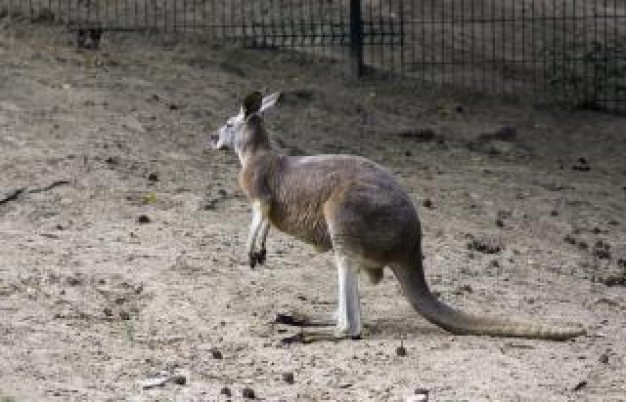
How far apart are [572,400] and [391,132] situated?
522 cm

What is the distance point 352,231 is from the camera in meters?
6.63

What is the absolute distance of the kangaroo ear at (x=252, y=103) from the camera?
7392mm

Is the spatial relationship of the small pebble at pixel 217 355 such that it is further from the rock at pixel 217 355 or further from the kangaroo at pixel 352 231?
the kangaroo at pixel 352 231

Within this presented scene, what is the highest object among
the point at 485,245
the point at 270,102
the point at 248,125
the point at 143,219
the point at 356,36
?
the point at 270,102

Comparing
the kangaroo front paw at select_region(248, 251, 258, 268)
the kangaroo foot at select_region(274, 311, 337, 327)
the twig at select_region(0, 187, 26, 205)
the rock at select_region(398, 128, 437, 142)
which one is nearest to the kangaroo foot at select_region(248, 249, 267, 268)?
the kangaroo front paw at select_region(248, 251, 258, 268)

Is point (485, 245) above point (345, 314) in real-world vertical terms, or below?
below

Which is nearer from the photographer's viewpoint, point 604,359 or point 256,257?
point 604,359

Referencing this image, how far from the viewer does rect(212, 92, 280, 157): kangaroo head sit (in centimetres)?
739

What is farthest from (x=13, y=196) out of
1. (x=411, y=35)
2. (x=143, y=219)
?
(x=411, y=35)

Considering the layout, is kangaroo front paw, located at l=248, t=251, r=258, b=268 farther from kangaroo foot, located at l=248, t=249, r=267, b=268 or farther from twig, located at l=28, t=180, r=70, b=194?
twig, located at l=28, t=180, r=70, b=194

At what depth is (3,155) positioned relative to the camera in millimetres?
9094

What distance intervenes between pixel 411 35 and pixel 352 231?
6302mm

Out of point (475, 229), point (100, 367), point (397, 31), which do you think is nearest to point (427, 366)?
point (100, 367)

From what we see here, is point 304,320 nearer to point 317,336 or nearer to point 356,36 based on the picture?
point 317,336
